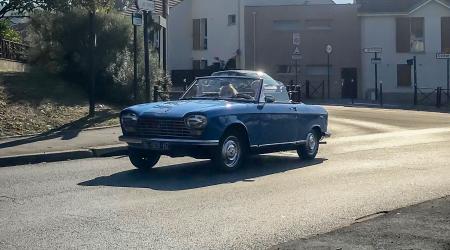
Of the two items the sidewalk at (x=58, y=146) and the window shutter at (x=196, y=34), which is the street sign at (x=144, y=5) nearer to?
the sidewalk at (x=58, y=146)

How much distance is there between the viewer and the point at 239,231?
25.0 ft

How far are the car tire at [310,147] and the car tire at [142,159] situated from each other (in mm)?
3022

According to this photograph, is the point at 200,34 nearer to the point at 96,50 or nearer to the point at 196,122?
the point at 96,50

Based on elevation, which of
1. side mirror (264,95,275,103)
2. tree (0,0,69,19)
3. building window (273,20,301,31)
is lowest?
side mirror (264,95,275,103)

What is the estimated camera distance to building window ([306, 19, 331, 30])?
50.6 meters

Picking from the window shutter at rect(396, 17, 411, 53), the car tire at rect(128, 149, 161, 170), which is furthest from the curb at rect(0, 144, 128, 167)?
the window shutter at rect(396, 17, 411, 53)

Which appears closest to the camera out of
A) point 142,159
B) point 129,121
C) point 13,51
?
point 129,121

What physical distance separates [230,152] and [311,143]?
109 inches

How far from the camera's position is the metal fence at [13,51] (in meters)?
26.0

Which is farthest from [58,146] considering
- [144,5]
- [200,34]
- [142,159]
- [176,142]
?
[200,34]

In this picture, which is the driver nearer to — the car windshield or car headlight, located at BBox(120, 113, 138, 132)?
the car windshield

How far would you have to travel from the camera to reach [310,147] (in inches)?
562

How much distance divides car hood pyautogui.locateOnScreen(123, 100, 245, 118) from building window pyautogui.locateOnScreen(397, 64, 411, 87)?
39.4 meters

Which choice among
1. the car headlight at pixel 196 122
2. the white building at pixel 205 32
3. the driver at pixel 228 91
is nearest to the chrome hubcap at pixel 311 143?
the driver at pixel 228 91
